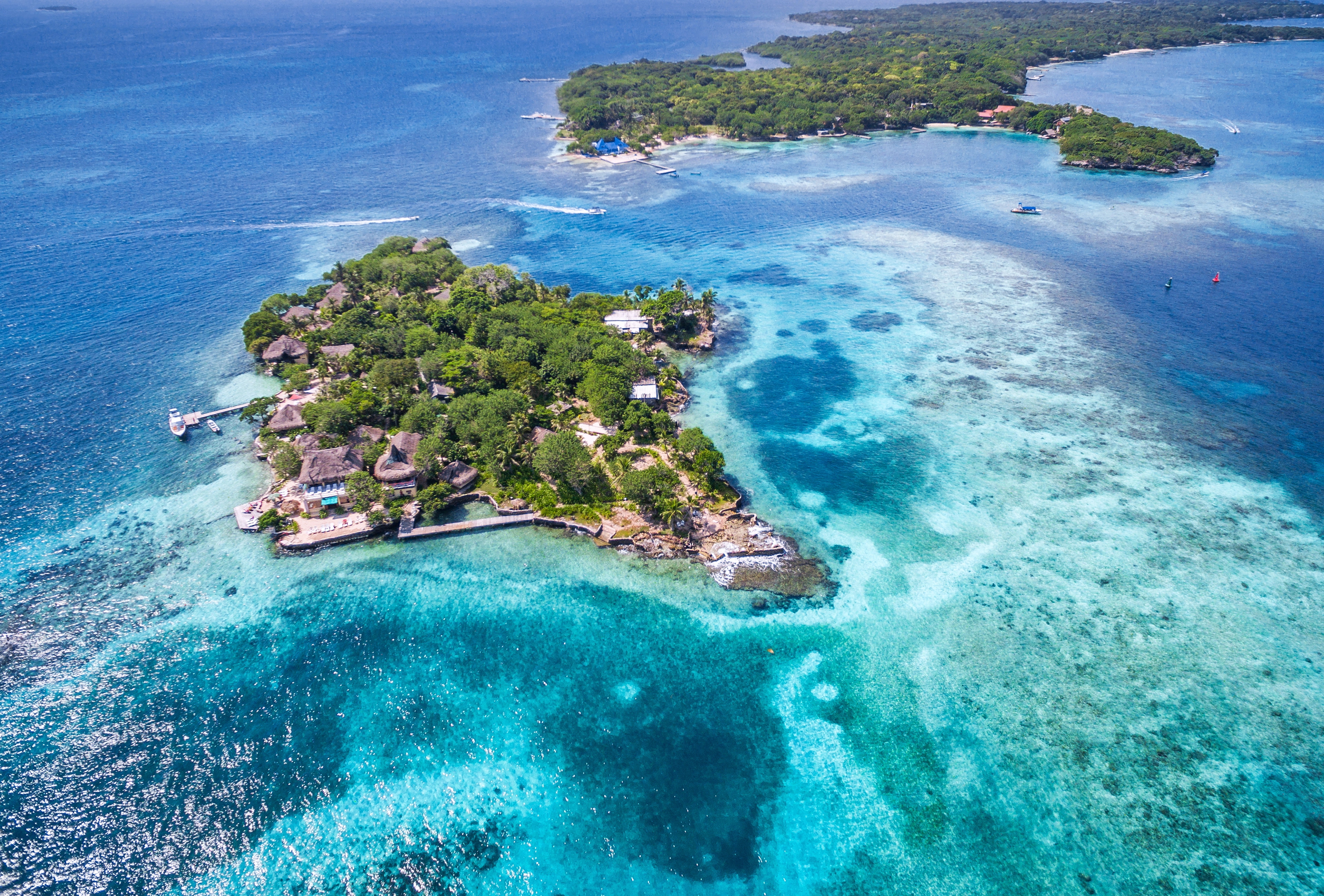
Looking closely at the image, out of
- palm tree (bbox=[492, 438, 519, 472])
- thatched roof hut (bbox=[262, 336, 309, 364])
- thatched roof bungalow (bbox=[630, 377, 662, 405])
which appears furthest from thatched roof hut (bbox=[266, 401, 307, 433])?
thatched roof bungalow (bbox=[630, 377, 662, 405])

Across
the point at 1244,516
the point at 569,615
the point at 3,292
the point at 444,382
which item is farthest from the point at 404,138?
the point at 1244,516

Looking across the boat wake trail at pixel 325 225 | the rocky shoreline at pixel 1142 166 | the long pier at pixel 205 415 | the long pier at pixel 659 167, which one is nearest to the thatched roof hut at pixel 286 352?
the long pier at pixel 205 415

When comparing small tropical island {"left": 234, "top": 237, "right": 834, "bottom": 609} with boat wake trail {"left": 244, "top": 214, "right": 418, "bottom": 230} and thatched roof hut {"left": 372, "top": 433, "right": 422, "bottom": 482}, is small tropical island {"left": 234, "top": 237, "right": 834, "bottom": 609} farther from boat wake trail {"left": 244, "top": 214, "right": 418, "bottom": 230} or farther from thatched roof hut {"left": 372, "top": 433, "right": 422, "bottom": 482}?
boat wake trail {"left": 244, "top": 214, "right": 418, "bottom": 230}

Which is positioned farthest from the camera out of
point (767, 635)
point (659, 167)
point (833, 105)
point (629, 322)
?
point (833, 105)

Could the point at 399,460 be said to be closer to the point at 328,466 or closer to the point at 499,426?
the point at 328,466

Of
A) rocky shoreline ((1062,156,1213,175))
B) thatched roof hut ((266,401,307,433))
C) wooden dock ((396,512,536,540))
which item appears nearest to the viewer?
wooden dock ((396,512,536,540))

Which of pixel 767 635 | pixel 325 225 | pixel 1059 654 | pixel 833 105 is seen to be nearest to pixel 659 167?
pixel 833 105

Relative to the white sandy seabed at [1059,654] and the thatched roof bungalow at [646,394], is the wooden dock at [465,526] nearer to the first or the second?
the thatched roof bungalow at [646,394]
